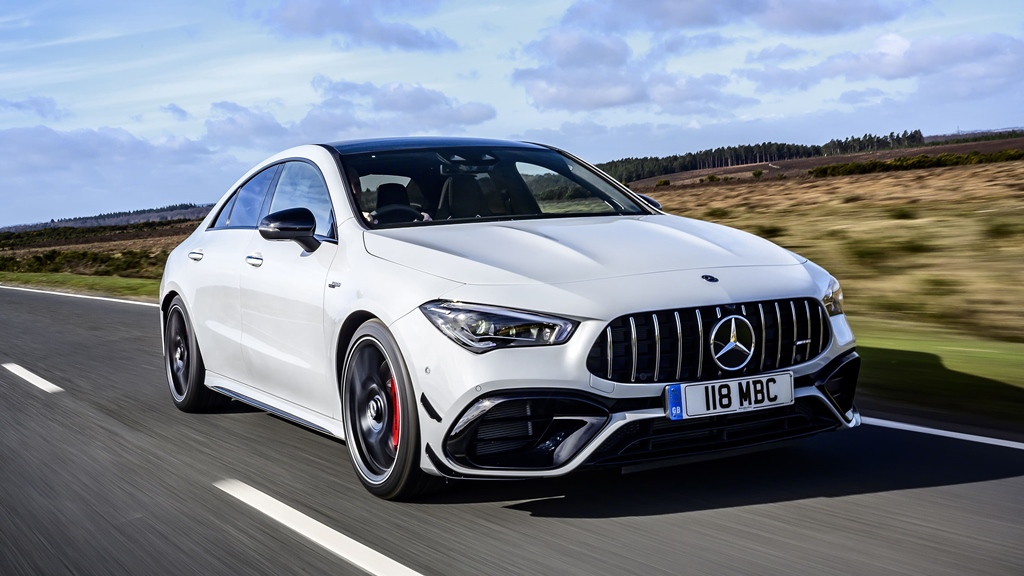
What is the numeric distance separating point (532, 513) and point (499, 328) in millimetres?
771

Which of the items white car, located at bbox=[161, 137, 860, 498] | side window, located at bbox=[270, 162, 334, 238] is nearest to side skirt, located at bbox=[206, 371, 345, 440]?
white car, located at bbox=[161, 137, 860, 498]

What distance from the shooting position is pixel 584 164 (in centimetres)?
645

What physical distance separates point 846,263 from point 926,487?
27.2 ft

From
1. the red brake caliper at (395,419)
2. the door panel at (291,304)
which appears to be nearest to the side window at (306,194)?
the door panel at (291,304)

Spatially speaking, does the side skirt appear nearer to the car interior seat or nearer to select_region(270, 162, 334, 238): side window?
select_region(270, 162, 334, 238): side window

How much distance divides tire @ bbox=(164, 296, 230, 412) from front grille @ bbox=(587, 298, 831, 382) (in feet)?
11.7

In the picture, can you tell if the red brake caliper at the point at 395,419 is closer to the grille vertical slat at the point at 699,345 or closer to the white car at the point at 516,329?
the white car at the point at 516,329

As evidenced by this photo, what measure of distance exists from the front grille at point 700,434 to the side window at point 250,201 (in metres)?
2.98

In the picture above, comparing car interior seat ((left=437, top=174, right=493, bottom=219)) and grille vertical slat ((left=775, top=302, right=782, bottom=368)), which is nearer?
grille vertical slat ((left=775, top=302, right=782, bottom=368))

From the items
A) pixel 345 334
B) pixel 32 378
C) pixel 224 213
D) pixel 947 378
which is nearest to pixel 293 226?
pixel 345 334

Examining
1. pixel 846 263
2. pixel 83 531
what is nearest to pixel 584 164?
pixel 83 531

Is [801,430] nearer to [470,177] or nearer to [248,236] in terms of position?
[470,177]

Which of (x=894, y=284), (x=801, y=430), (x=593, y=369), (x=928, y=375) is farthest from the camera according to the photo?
(x=894, y=284)

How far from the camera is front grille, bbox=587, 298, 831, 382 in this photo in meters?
4.07
